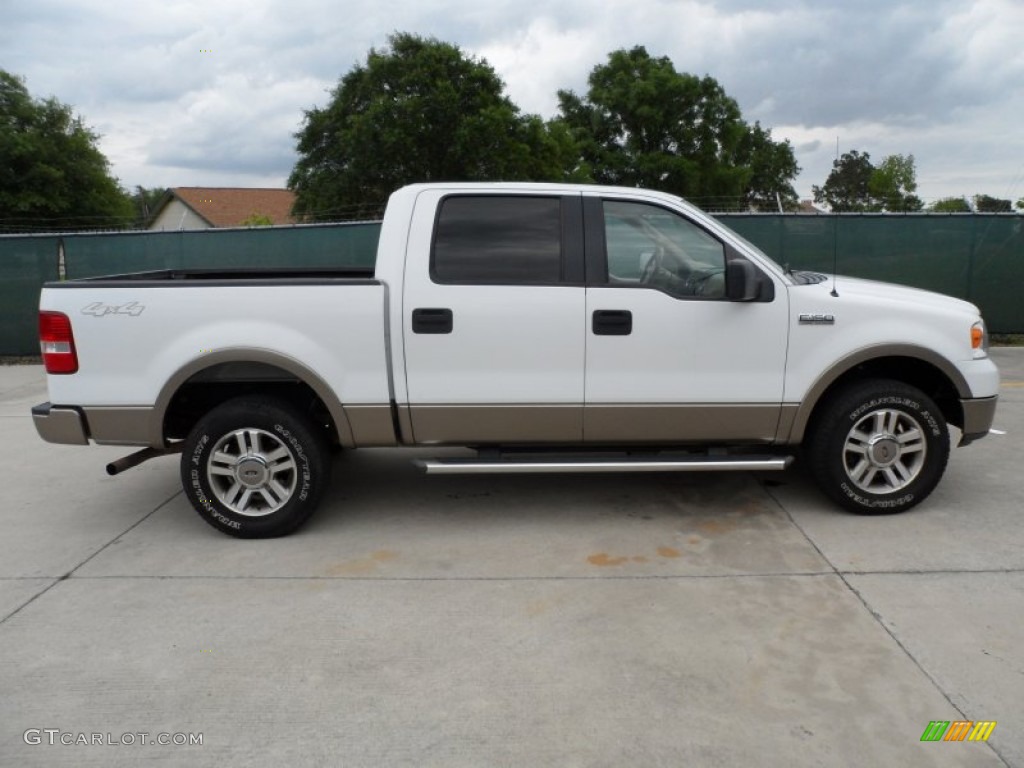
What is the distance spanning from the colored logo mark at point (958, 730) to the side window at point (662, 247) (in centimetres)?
252

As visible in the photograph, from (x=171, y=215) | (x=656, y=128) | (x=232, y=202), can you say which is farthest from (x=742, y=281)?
(x=171, y=215)

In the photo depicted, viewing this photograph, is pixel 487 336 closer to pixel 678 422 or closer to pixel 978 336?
pixel 678 422

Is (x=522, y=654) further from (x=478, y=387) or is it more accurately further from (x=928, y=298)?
(x=928, y=298)

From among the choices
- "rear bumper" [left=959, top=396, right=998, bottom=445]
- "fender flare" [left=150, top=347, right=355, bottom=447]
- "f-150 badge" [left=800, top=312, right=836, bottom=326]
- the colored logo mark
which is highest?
"f-150 badge" [left=800, top=312, right=836, bottom=326]

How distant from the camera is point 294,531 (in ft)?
15.5

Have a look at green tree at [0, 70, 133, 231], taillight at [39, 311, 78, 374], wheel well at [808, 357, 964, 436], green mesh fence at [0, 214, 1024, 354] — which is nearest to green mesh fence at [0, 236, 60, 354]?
green mesh fence at [0, 214, 1024, 354]

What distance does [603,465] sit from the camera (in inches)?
180

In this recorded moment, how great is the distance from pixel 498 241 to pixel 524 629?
7.16ft

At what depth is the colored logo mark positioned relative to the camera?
9.07 ft

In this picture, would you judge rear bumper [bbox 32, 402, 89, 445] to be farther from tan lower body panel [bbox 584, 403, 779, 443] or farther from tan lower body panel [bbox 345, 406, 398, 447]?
tan lower body panel [bbox 584, 403, 779, 443]

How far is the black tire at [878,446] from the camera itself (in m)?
4.67

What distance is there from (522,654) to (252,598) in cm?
144

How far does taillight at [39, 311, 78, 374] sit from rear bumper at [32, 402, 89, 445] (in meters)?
0.23

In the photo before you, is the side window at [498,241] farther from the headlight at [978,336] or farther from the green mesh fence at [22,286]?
the green mesh fence at [22,286]
